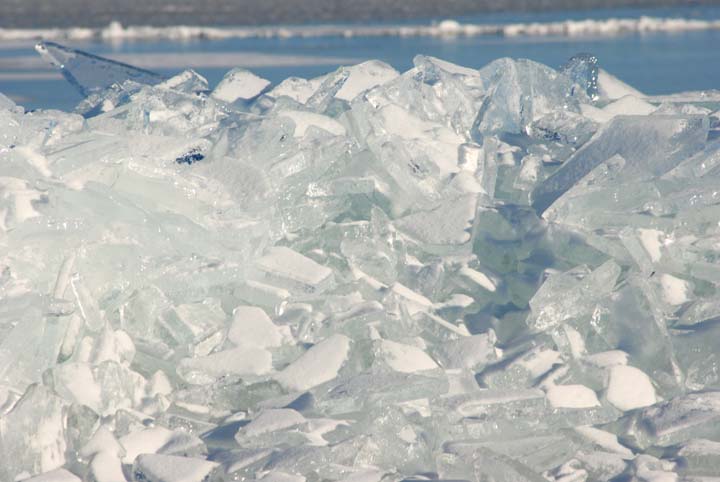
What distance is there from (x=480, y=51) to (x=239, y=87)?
8.66ft

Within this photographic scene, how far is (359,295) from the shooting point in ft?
6.30

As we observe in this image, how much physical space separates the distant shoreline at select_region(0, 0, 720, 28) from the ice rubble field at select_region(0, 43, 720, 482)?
15.4 feet

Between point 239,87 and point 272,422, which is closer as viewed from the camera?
point 272,422

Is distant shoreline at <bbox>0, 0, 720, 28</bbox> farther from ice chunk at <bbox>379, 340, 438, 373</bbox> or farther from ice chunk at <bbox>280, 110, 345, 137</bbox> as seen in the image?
ice chunk at <bbox>379, 340, 438, 373</bbox>

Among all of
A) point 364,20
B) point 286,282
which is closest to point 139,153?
point 286,282

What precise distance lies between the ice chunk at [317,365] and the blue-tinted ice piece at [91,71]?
5.30 feet

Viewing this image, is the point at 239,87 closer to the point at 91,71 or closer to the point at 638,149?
the point at 91,71

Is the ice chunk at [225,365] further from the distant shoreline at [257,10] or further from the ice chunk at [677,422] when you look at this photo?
the distant shoreline at [257,10]

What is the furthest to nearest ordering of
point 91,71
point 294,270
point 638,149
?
point 91,71 < point 638,149 < point 294,270

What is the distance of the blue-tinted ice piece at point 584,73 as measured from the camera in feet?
9.54

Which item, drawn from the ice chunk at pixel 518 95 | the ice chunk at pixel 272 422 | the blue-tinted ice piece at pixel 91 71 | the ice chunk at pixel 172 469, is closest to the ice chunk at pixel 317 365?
the ice chunk at pixel 272 422

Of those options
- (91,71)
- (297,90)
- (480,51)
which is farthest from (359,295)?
(480,51)

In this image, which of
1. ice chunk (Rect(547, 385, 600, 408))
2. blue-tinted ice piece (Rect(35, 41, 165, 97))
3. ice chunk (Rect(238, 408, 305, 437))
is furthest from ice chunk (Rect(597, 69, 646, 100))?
ice chunk (Rect(238, 408, 305, 437))

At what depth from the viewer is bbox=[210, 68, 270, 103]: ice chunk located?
9.38 ft
